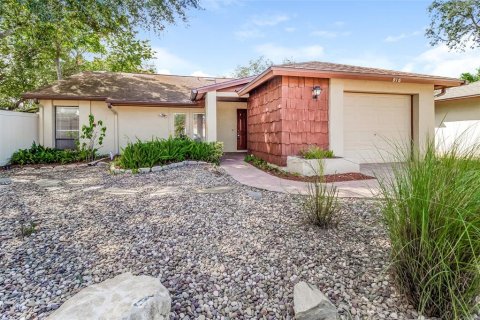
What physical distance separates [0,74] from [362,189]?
19843 mm

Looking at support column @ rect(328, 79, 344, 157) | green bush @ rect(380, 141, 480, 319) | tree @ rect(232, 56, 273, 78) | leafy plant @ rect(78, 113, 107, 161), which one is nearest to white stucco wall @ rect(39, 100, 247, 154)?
leafy plant @ rect(78, 113, 107, 161)

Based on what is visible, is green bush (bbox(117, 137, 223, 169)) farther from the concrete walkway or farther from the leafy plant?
the leafy plant

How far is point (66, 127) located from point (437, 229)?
548 inches

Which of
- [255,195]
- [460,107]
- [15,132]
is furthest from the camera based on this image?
[460,107]

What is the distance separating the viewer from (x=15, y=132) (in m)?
10.4

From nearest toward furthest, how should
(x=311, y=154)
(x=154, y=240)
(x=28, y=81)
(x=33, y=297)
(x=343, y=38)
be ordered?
(x=33, y=297) → (x=154, y=240) → (x=311, y=154) → (x=343, y=38) → (x=28, y=81)

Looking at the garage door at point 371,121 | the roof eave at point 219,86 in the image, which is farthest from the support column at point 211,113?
the garage door at point 371,121

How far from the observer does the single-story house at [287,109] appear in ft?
25.5

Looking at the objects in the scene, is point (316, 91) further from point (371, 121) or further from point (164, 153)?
point (164, 153)

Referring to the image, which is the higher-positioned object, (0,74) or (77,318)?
(0,74)

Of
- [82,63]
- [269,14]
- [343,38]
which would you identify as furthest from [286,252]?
[82,63]

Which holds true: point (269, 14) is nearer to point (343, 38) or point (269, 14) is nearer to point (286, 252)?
point (343, 38)

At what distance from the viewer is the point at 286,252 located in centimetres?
283

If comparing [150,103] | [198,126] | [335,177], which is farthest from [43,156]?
[335,177]
